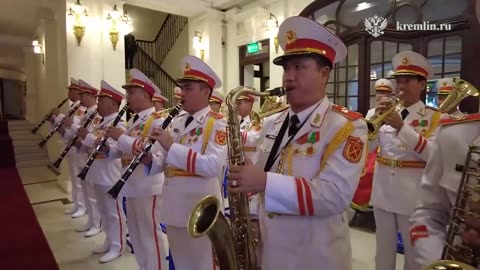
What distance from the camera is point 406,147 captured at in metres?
2.41

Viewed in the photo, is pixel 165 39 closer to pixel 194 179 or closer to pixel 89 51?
pixel 89 51

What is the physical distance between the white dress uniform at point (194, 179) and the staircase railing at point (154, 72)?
27.0 ft

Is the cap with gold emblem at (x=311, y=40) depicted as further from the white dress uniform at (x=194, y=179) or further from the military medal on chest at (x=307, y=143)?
the white dress uniform at (x=194, y=179)

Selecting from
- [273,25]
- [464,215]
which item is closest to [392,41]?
[273,25]

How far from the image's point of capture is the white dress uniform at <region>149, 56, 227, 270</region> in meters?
2.29

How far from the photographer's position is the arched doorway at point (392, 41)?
4.55 m

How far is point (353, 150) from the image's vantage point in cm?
135

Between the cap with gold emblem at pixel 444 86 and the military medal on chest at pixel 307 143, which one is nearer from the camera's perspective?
the military medal on chest at pixel 307 143

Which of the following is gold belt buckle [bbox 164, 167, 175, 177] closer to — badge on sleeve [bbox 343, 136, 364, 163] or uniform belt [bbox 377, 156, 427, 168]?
badge on sleeve [bbox 343, 136, 364, 163]

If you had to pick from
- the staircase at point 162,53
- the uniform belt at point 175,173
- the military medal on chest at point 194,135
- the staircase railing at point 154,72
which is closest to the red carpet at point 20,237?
the uniform belt at point 175,173

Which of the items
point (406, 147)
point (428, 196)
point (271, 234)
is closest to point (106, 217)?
point (271, 234)

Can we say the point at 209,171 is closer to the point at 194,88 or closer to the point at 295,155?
the point at 194,88

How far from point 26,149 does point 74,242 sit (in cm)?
843

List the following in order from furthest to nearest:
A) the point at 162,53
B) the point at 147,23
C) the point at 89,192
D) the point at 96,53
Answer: the point at 147,23, the point at 162,53, the point at 96,53, the point at 89,192
